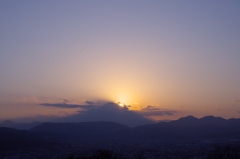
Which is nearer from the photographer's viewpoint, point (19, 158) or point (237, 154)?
point (237, 154)

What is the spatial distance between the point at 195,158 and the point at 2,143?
106652mm

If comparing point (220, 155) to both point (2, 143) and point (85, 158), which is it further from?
point (2, 143)

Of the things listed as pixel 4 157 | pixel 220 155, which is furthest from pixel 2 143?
pixel 220 155

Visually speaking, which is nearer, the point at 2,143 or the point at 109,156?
the point at 109,156

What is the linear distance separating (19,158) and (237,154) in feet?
305

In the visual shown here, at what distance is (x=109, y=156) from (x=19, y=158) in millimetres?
61372

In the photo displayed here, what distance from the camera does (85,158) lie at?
86062 millimetres

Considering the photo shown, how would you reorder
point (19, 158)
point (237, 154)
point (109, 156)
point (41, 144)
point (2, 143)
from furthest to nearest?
point (41, 144), point (2, 143), point (19, 158), point (237, 154), point (109, 156)

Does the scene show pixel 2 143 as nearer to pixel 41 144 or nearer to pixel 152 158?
pixel 41 144

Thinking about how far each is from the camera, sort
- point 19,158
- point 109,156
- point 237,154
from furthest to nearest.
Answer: point 19,158, point 237,154, point 109,156

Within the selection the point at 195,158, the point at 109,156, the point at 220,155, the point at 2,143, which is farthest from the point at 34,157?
the point at 220,155

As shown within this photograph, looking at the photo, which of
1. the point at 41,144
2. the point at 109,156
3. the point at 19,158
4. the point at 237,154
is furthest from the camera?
the point at 41,144

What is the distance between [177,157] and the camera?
13612 cm

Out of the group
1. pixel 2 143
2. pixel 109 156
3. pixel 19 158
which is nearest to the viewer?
pixel 109 156
